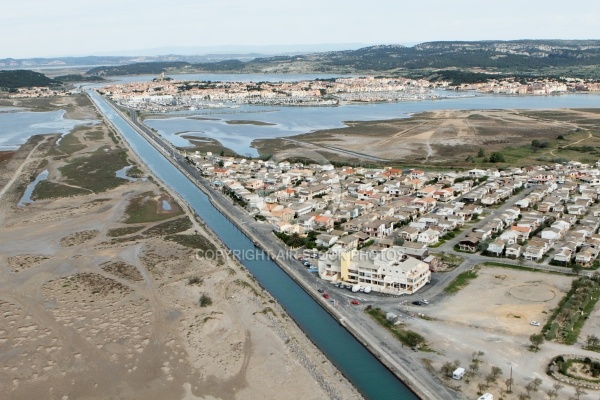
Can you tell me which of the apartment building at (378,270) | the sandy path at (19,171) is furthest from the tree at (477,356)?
the sandy path at (19,171)

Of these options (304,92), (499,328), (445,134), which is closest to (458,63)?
(304,92)

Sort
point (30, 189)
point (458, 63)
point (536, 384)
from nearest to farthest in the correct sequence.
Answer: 1. point (536, 384)
2. point (30, 189)
3. point (458, 63)

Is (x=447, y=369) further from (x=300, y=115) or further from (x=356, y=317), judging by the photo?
(x=300, y=115)

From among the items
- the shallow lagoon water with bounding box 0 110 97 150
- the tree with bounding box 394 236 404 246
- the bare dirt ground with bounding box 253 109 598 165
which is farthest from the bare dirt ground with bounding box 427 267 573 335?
the shallow lagoon water with bounding box 0 110 97 150

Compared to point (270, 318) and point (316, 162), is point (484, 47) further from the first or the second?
point (270, 318)

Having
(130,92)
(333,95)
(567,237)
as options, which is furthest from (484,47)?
(567,237)

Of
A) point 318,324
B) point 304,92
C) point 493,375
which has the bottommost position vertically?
point 318,324
